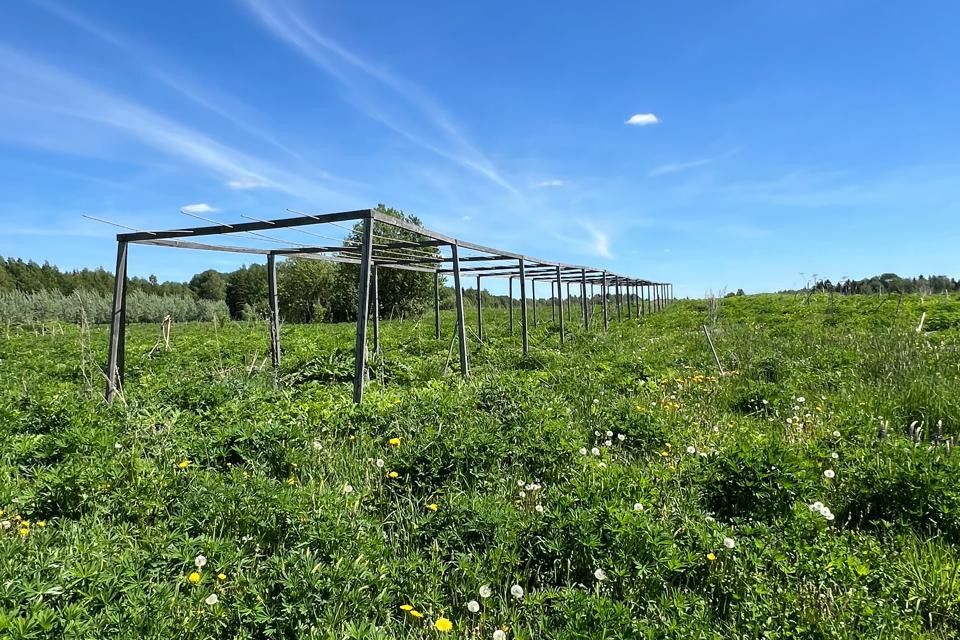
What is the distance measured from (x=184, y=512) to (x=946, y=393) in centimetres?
639

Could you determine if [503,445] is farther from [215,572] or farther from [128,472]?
[128,472]

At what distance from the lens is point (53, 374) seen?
29.7 feet

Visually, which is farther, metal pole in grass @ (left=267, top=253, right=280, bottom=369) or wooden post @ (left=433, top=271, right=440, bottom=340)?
wooden post @ (left=433, top=271, right=440, bottom=340)

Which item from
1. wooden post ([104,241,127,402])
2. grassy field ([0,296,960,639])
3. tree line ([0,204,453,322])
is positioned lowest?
grassy field ([0,296,960,639])

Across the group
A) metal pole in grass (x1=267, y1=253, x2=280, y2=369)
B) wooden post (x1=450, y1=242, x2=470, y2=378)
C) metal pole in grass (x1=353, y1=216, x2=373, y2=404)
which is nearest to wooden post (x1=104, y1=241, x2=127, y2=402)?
metal pole in grass (x1=267, y1=253, x2=280, y2=369)

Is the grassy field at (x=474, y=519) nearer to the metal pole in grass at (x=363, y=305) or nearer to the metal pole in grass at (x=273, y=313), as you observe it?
the metal pole in grass at (x=363, y=305)

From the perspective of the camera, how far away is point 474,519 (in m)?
2.68

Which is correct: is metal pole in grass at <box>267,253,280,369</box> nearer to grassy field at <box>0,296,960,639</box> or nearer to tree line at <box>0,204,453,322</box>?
tree line at <box>0,204,453,322</box>

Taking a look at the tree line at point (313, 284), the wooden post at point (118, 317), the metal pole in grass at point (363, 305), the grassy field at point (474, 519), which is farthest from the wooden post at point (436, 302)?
the grassy field at point (474, 519)

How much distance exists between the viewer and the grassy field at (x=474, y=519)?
81.1 inches

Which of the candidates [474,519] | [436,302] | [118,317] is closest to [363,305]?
[474,519]

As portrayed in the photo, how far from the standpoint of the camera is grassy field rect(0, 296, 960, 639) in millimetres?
2061

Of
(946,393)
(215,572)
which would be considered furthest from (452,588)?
(946,393)

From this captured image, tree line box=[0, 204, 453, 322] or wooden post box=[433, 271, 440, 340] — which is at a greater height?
tree line box=[0, 204, 453, 322]
